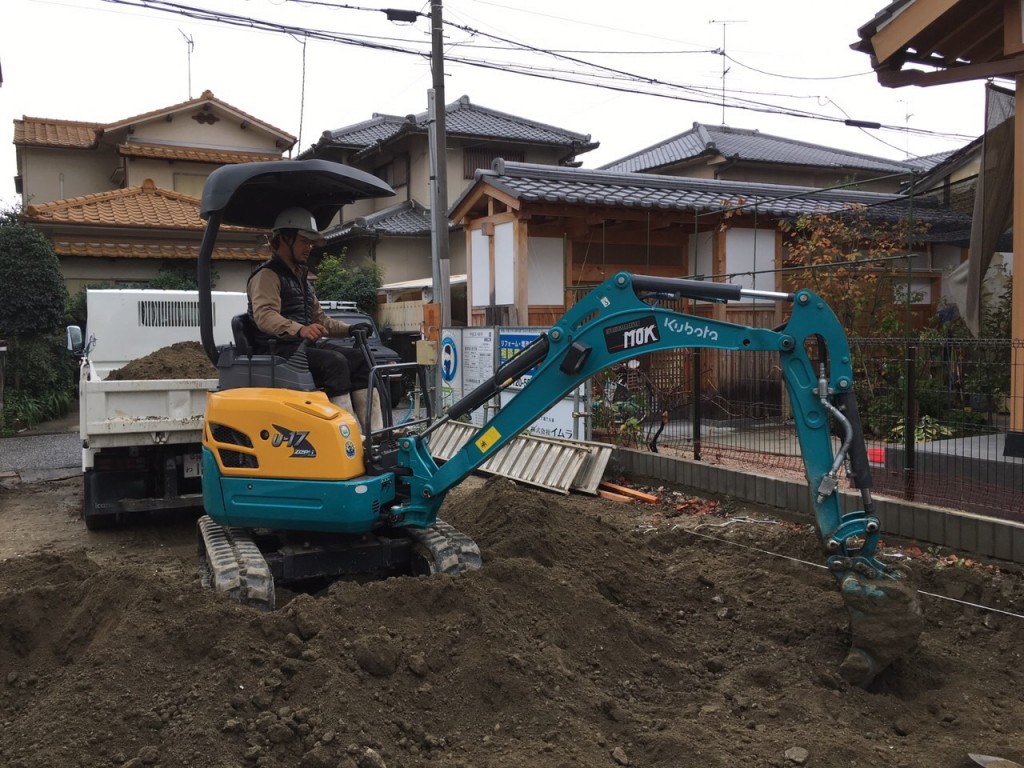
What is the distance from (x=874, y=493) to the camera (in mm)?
6340

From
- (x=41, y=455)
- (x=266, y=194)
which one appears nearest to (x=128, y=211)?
(x=41, y=455)

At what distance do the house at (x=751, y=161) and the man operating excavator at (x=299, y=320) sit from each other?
15.9m

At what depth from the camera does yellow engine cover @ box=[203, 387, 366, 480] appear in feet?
14.8

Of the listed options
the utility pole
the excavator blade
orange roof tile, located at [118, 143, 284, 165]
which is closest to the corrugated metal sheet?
the utility pole

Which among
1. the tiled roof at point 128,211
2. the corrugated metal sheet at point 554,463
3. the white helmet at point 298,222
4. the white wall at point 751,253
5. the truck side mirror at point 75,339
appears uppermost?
the tiled roof at point 128,211

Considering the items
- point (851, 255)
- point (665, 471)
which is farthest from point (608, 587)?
point (851, 255)

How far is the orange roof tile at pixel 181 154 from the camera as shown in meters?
22.1

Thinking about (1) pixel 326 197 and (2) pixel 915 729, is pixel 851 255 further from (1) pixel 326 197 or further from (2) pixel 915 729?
(2) pixel 915 729

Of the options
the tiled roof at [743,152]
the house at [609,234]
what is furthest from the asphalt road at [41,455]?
the tiled roof at [743,152]

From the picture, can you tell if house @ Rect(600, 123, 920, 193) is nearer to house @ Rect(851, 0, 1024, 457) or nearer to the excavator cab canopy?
house @ Rect(851, 0, 1024, 457)

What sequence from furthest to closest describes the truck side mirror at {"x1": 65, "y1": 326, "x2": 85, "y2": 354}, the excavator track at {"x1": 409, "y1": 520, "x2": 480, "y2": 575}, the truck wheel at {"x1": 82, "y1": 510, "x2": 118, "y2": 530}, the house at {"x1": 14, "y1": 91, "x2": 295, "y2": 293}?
the house at {"x1": 14, "y1": 91, "x2": 295, "y2": 293}
the truck side mirror at {"x1": 65, "y1": 326, "x2": 85, "y2": 354}
the truck wheel at {"x1": 82, "y1": 510, "x2": 118, "y2": 530}
the excavator track at {"x1": 409, "y1": 520, "x2": 480, "y2": 575}

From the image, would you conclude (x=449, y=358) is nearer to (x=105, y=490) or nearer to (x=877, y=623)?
(x=105, y=490)

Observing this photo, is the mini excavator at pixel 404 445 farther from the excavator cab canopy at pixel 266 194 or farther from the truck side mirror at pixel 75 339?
the truck side mirror at pixel 75 339

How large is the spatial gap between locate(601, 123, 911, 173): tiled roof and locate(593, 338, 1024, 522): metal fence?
13.2 m
